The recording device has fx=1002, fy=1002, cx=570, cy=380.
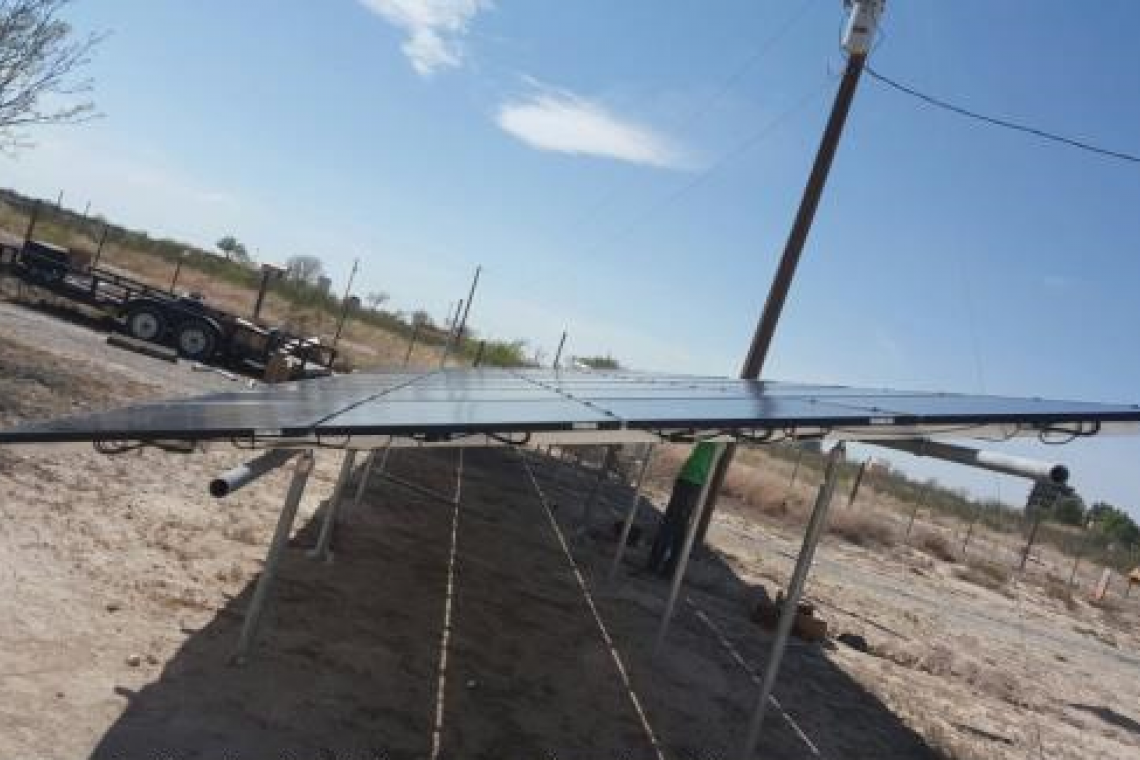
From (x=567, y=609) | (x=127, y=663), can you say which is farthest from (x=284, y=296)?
(x=127, y=663)

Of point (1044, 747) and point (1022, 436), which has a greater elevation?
point (1022, 436)

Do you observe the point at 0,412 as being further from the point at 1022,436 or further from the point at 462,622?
the point at 1022,436

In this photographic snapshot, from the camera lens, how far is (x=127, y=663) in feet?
20.7

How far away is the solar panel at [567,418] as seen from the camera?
4.86 m

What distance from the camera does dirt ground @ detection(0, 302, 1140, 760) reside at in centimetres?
612

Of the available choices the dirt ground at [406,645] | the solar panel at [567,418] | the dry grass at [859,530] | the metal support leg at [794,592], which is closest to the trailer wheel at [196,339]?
the dirt ground at [406,645]

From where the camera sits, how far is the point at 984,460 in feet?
24.1

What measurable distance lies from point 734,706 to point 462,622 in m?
2.69

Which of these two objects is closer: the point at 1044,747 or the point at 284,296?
the point at 1044,747

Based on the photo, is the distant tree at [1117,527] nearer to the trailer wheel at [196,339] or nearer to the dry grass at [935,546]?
the dry grass at [935,546]

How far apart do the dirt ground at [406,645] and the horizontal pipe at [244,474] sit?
0.21 meters

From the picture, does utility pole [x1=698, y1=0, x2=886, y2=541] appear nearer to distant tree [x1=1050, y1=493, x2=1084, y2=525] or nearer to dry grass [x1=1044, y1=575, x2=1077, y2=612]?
dry grass [x1=1044, y1=575, x2=1077, y2=612]

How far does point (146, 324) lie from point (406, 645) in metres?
18.9

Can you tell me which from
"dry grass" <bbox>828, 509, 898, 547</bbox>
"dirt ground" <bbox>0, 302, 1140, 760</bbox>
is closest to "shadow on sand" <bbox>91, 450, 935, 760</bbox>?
"dirt ground" <bbox>0, 302, 1140, 760</bbox>
